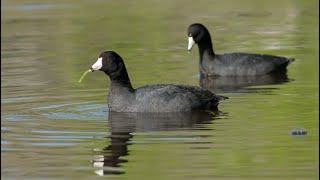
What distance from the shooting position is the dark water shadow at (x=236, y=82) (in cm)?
1866

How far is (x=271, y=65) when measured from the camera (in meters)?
20.2

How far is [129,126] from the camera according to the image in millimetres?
14883

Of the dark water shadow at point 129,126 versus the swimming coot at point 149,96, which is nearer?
the dark water shadow at point 129,126

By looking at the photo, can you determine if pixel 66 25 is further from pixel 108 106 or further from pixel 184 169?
pixel 184 169

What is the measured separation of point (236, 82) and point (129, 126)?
193 inches

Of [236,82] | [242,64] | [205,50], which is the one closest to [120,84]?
[236,82]

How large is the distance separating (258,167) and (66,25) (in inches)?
624

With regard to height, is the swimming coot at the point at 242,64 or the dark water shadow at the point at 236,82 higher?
the swimming coot at the point at 242,64

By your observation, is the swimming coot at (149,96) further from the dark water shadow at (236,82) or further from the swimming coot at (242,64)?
the swimming coot at (242,64)

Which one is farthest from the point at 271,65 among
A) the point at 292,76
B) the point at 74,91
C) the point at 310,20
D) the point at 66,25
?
the point at 66,25

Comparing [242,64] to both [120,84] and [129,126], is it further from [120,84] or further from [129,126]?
[129,126]

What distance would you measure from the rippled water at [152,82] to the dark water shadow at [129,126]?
0.6 inches

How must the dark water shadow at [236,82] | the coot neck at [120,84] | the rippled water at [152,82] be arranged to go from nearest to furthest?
the rippled water at [152,82] → the coot neck at [120,84] → the dark water shadow at [236,82]

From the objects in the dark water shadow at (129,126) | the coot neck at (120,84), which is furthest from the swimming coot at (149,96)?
the dark water shadow at (129,126)
